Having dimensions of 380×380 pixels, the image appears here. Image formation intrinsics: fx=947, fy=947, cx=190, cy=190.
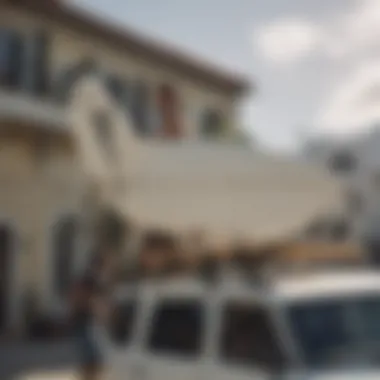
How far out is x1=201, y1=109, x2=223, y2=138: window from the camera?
87.2 feet

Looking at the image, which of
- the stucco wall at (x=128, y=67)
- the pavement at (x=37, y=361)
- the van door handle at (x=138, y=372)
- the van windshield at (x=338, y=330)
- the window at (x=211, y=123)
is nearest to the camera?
the van windshield at (x=338, y=330)

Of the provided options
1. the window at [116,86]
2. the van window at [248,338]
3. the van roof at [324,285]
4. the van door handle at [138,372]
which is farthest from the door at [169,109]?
the van window at [248,338]

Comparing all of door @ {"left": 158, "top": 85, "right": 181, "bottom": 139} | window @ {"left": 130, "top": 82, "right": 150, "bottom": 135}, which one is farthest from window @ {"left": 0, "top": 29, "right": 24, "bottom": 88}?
door @ {"left": 158, "top": 85, "right": 181, "bottom": 139}

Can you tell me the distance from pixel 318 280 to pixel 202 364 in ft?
3.34

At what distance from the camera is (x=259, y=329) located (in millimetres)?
6176

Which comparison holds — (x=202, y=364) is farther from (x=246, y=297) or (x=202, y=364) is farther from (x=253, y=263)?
(x=253, y=263)

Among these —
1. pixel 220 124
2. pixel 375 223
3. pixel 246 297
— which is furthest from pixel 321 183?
pixel 220 124

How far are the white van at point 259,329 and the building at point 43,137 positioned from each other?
12.7m

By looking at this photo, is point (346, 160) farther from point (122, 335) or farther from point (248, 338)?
point (248, 338)

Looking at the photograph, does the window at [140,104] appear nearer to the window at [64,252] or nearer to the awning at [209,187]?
the window at [64,252]

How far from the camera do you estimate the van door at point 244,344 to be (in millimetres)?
5973

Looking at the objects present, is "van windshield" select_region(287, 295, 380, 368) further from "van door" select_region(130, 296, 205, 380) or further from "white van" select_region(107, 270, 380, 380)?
"van door" select_region(130, 296, 205, 380)

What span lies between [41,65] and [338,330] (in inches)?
622

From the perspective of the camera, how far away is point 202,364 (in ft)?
20.6
